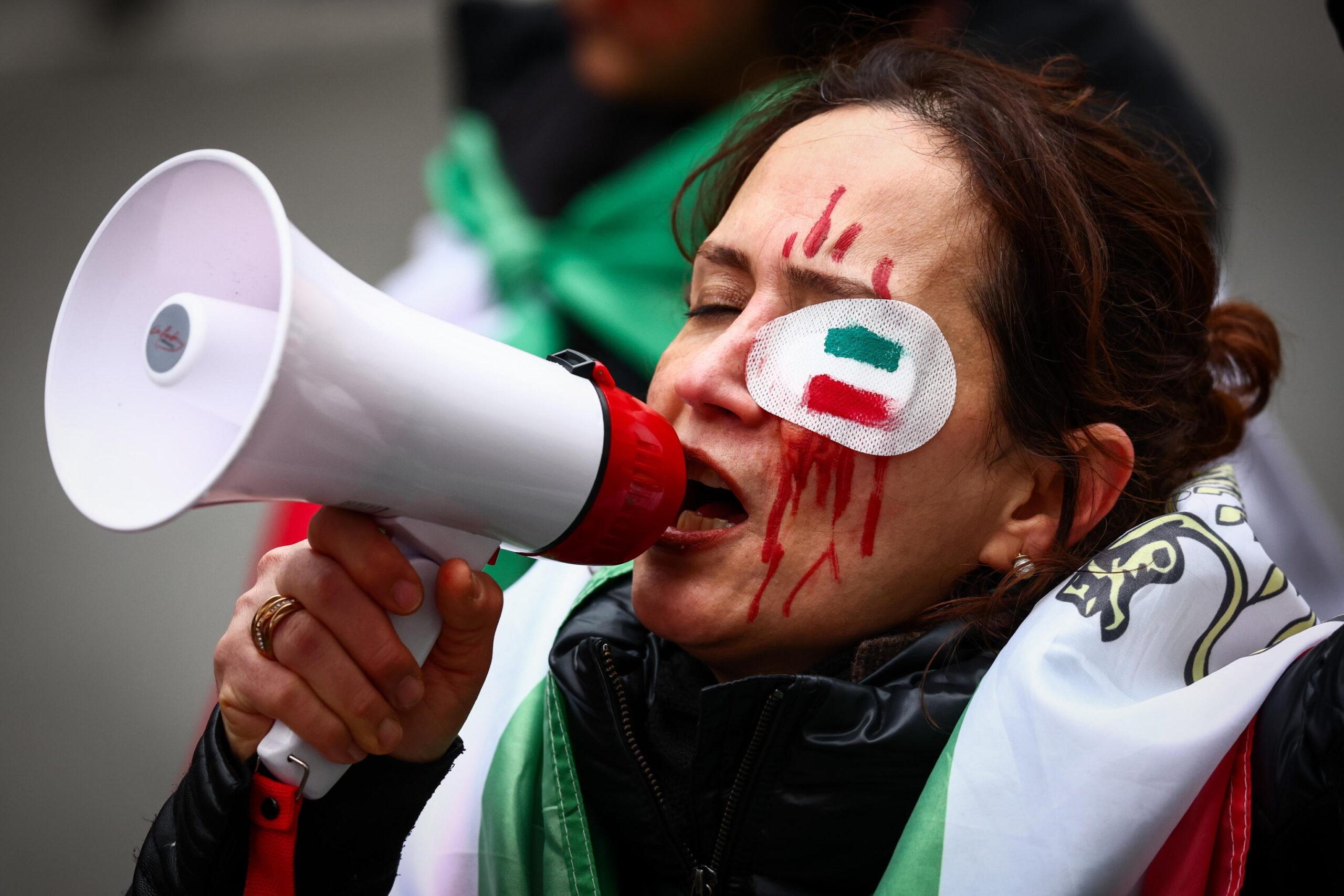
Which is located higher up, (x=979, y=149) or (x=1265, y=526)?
(x=979, y=149)

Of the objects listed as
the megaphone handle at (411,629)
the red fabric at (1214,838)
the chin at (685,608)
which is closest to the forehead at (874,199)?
Result: the chin at (685,608)

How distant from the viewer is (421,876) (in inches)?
61.9

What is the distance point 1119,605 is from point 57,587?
357cm

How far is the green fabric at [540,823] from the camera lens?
56.9 inches

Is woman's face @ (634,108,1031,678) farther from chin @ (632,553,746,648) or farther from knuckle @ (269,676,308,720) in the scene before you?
knuckle @ (269,676,308,720)

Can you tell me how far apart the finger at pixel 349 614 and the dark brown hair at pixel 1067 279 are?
0.60 metres

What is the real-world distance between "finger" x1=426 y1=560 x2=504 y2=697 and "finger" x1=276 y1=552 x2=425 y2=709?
62 mm

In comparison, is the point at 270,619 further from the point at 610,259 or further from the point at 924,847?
the point at 610,259

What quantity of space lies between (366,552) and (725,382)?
0.44 meters

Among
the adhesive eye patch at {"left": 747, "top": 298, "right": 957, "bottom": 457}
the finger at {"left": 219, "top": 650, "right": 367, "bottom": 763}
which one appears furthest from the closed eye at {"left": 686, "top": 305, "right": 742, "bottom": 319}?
the finger at {"left": 219, "top": 650, "right": 367, "bottom": 763}

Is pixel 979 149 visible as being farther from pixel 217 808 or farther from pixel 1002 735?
pixel 217 808

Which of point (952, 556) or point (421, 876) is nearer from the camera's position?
point (952, 556)

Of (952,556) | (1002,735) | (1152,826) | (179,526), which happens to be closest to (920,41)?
(952,556)

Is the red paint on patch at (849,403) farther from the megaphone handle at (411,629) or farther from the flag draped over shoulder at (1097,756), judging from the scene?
the megaphone handle at (411,629)
